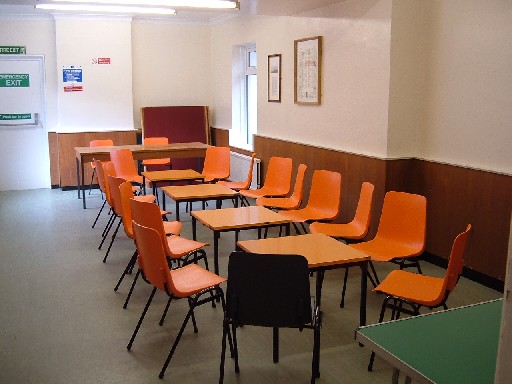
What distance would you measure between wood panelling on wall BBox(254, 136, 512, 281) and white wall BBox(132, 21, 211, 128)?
4695 mm

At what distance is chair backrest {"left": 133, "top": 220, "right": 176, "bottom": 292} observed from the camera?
11.6 ft

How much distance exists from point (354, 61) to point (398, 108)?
0.87 meters

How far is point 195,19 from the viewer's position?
34.8 feet

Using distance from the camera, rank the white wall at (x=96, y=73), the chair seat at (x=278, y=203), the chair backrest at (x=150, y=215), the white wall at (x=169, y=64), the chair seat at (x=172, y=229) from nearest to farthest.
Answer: the chair backrest at (x=150, y=215) < the chair seat at (x=172, y=229) < the chair seat at (x=278, y=203) < the white wall at (x=96, y=73) < the white wall at (x=169, y=64)

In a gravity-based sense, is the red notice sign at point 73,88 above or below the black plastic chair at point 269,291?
above

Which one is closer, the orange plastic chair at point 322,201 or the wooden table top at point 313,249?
the wooden table top at point 313,249

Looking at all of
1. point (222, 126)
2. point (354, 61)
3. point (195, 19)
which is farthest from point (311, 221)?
point (195, 19)

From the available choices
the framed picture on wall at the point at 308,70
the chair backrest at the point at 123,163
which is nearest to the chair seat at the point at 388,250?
the framed picture on wall at the point at 308,70

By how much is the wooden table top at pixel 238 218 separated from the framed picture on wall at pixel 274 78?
3595 mm

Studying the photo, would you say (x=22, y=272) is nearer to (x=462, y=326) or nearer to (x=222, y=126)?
(x=462, y=326)

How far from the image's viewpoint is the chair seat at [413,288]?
11.6 ft

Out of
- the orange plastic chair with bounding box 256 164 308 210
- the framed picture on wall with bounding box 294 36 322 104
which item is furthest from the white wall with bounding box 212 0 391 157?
the orange plastic chair with bounding box 256 164 308 210

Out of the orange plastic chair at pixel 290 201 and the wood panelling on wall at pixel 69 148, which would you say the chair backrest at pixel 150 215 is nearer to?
the orange plastic chair at pixel 290 201

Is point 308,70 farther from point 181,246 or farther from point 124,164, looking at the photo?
point 181,246
